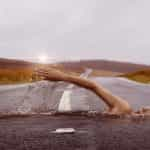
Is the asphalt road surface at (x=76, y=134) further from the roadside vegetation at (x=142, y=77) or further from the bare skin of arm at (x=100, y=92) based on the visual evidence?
the roadside vegetation at (x=142, y=77)

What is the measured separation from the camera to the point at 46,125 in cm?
3331

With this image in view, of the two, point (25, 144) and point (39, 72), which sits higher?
point (39, 72)

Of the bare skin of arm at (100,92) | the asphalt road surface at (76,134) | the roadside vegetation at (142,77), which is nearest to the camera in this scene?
the asphalt road surface at (76,134)

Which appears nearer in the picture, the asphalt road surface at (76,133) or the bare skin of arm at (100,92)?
the asphalt road surface at (76,133)

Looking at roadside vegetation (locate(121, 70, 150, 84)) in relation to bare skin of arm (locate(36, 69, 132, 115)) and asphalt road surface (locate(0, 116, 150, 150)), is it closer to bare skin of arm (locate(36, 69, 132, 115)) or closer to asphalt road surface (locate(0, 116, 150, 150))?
asphalt road surface (locate(0, 116, 150, 150))

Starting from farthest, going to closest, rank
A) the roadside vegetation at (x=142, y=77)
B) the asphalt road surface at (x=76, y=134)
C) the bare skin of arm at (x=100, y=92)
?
1. the roadside vegetation at (x=142, y=77)
2. the bare skin of arm at (x=100, y=92)
3. the asphalt road surface at (x=76, y=134)

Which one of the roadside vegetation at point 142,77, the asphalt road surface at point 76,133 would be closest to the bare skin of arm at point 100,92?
the asphalt road surface at point 76,133

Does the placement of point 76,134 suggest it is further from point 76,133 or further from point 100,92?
point 100,92

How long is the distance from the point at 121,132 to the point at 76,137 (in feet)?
8.86

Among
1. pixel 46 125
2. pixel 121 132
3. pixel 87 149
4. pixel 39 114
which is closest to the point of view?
pixel 87 149

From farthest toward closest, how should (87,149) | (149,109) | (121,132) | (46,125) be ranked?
(149,109)
(46,125)
(121,132)
(87,149)

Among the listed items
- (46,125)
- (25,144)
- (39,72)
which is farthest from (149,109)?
(25,144)

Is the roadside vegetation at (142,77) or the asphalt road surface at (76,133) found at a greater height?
the roadside vegetation at (142,77)

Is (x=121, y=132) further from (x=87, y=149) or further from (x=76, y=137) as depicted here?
(x=87, y=149)
